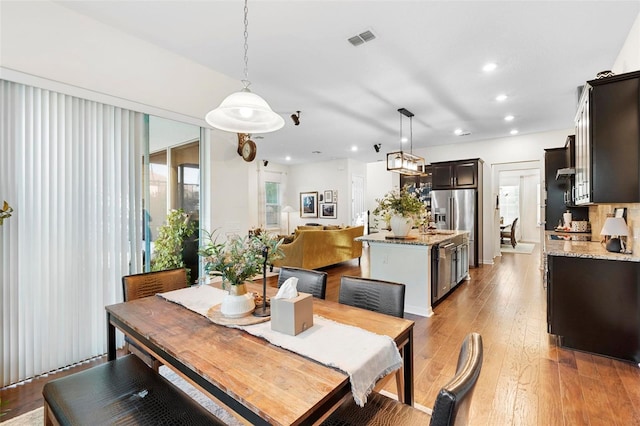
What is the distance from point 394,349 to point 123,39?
3.34 m

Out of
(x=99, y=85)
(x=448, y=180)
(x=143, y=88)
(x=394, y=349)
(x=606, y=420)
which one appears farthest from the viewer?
(x=448, y=180)

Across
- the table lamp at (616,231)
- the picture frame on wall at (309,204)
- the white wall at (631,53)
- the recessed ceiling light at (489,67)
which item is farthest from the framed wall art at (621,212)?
the picture frame on wall at (309,204)

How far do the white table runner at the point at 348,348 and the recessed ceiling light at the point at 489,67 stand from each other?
3.36m

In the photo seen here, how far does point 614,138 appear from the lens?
8.16ft

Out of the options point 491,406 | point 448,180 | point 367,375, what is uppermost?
point 448,180

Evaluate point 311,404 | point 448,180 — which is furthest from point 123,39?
point 448,180

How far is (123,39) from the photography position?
273 cm

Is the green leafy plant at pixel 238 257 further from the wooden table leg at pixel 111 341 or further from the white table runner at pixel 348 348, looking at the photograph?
the wooden table leg at pixel 111 341

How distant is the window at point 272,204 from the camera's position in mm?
9977

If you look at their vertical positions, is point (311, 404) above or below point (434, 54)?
below

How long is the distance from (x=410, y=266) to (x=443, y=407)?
330 cm

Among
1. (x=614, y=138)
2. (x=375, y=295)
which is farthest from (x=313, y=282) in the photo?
(x=614, y=138)

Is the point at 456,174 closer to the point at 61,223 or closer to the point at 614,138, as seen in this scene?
the point at 614,138

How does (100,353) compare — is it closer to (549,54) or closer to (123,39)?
(123,39)
